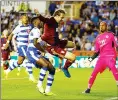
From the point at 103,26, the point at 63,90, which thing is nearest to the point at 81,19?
the point at 63,90

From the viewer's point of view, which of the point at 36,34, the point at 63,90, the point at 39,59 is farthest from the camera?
the point at 63,90

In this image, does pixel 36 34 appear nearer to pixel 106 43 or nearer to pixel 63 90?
pixel 63 90

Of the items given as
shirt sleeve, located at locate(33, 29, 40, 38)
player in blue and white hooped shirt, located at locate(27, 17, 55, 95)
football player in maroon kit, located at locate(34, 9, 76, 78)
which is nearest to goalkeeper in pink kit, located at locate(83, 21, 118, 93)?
football player in maroon kit, located at locate(34, 9, 76, 78)

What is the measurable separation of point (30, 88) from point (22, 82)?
1916 mm

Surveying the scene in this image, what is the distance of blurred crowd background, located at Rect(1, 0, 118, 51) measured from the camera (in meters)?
26.5

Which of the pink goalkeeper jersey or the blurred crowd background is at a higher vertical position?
the pink goalkeeper jersey

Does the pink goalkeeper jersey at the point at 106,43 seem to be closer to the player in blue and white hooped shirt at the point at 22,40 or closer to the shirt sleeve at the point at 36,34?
the shirt sleeve at the point at 36,34

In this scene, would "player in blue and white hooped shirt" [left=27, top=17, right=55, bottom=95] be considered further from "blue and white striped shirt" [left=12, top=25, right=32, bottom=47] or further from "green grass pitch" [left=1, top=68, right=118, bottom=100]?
"blue and white striped shirt" [left=12, top=25, right=32, bottom=47]

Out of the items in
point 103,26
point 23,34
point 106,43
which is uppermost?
point 103,26

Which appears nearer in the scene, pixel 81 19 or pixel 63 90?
pixel 63 90

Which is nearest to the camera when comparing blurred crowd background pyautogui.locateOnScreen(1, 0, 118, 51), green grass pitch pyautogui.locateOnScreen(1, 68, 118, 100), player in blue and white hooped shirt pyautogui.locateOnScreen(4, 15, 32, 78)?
green grass pitch pyautogui.locateOnScreen(1, 68, 118, 100)

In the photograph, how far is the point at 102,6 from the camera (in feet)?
95.0

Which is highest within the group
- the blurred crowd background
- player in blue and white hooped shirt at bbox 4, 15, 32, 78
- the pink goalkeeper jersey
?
the pink goalkeeper jersey

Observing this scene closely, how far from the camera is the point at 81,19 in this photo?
28281mm
